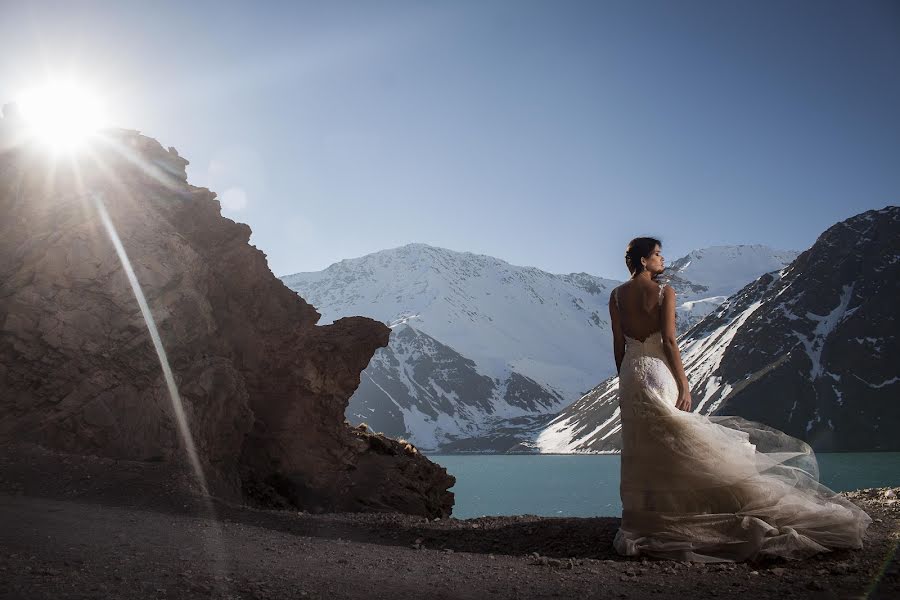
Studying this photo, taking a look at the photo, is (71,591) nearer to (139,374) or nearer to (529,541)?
(529,541)

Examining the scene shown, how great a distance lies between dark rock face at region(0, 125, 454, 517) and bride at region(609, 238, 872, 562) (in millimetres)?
9861

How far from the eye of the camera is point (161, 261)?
55.5ft

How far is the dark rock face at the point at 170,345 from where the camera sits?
14383 millimetres

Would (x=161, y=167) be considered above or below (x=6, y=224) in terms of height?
above

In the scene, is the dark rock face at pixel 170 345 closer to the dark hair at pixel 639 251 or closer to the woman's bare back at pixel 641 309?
the woman's bare back at pixel 641 309

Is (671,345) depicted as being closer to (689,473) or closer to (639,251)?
(639,251)


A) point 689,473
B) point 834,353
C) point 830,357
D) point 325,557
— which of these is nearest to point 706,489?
point 689,473

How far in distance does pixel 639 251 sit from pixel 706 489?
3.18 meters

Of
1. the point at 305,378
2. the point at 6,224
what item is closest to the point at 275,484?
the point at 305,378

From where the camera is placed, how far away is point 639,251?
8.65 m

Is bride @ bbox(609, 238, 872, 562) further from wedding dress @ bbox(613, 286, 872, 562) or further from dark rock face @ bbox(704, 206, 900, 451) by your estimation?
dark rock face @ bbox(704, 206, 900, 451)

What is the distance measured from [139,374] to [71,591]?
35.0 feet

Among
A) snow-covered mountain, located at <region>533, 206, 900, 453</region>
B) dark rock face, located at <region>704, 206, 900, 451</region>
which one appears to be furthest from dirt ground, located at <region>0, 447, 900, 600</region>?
dark rock face, located at <region>704, 206, 900, 451</region>

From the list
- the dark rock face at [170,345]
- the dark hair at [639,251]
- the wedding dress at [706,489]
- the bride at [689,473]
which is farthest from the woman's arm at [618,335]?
the dark rock face at [170,345]
